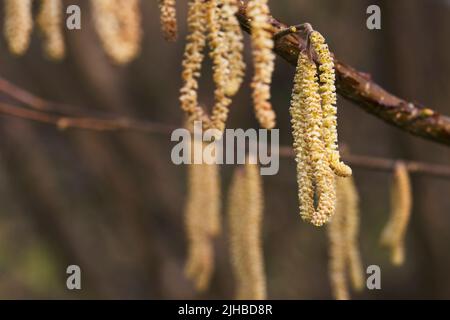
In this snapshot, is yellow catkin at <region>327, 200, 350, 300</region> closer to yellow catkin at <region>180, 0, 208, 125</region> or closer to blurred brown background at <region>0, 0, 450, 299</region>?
yellow catkin at <region>180, 0, 208, 125</region>

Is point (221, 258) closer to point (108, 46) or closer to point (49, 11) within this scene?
point (108, 46)

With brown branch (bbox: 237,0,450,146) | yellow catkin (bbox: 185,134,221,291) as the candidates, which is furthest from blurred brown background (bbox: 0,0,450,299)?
brown branch (bbox: 237,0,450,146)

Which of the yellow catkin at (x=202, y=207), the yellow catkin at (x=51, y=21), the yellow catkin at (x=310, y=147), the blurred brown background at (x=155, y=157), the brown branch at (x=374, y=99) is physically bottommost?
the yellow catkin at (x=310, y=147)

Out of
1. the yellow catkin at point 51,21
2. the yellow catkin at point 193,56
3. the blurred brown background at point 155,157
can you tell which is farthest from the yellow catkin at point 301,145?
the blurred brown background at point 155,157

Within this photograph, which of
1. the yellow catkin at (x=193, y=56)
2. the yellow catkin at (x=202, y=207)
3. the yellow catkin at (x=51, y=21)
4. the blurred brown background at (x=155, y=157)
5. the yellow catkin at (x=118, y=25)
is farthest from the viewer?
the blurred brown background at (x=155, y=157)

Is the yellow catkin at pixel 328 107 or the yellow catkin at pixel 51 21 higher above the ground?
the yellow catkin at pixel 51 21

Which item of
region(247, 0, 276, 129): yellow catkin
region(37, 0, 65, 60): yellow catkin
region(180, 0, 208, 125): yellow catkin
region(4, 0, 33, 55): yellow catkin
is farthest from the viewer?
region(37, 0, 65, 60): yellow catkin

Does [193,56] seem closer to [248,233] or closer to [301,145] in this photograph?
[301,145]

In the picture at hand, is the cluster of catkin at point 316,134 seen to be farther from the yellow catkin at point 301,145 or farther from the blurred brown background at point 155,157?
the blurred brown background at point 155,157
